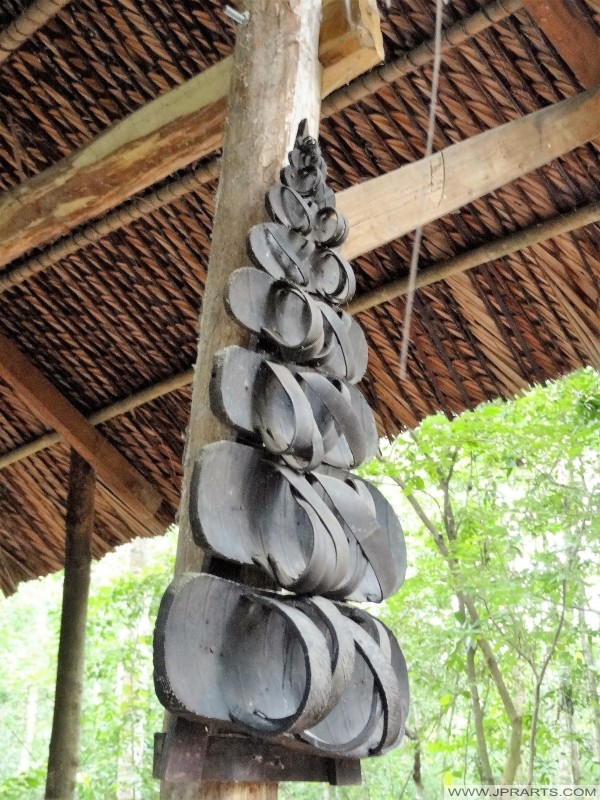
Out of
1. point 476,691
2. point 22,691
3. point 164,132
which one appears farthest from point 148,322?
point 22,691

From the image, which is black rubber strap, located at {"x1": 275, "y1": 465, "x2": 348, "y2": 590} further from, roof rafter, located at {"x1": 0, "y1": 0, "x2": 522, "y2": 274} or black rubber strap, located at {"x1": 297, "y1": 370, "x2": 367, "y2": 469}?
roof rafter, located at {"x1": 0, "y1": 0, "x2": 522, "y2": 274}

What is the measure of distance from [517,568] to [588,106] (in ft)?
11.7

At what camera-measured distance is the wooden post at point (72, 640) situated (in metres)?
2.86

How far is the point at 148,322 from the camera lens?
277 cm

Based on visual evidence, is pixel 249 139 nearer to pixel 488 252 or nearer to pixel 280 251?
pixel 280 251

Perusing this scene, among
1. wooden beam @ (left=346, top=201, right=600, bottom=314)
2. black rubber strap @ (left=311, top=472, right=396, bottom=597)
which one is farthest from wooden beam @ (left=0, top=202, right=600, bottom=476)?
black rubber strap @ (left=311, top=472, right=396, bottom=597)

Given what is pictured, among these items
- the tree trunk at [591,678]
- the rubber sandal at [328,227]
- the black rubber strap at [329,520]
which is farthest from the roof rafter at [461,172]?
the tree trunk at [591,678]

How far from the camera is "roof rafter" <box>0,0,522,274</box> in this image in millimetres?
1727

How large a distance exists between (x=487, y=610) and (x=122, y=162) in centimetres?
309

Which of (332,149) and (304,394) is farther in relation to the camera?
(332,149)

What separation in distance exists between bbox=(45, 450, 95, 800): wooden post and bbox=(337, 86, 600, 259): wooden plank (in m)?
1.87

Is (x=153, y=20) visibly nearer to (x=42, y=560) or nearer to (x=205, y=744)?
(x=205, y=744)

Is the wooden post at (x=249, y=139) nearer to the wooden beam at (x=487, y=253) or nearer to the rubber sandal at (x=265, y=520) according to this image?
the rubber sandal at (x=265, y=520)

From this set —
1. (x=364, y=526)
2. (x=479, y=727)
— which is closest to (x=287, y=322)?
(x=364, y=526)
